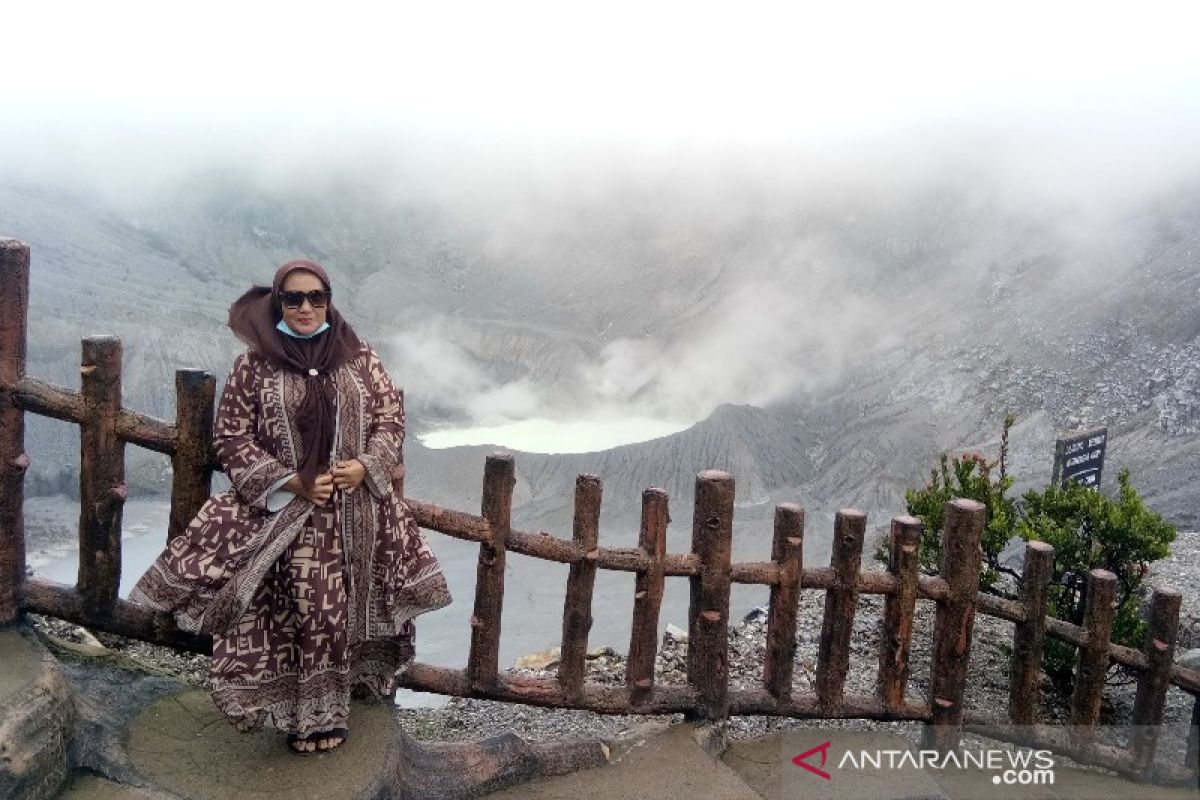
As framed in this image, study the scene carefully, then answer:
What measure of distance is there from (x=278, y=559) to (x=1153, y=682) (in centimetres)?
366

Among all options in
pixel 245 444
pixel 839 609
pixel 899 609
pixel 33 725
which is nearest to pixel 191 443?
pixel 245 444

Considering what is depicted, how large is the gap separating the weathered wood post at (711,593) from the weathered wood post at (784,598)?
0.66 ft

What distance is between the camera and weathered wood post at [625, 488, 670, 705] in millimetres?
3350

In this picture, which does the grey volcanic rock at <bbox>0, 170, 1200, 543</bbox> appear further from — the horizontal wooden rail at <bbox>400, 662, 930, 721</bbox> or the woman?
the woman

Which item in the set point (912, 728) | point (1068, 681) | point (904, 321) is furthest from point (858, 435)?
point (912, 728)

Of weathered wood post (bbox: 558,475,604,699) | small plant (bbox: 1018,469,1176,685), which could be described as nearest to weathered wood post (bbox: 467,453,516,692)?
weathered wood post (bbox: 558,475,604,699)

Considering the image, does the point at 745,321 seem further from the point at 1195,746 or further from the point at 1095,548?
the point at 1195,746

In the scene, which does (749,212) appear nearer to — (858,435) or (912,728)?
(858,435)

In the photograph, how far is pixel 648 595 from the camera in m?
3.38

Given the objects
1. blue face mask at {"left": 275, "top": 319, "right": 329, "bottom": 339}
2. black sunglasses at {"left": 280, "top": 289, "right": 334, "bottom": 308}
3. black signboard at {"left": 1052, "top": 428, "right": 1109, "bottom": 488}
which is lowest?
black signboard at {"left": 1052, "top": 428, "right": 1109, "bottom": 488}

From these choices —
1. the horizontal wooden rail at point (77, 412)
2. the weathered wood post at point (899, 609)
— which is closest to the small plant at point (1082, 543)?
the weathered wood post at point (899, 609)

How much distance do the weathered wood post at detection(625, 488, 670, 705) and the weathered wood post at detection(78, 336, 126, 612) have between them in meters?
1.78

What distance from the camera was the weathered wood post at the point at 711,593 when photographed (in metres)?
3.36

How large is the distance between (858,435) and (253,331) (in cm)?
1705
